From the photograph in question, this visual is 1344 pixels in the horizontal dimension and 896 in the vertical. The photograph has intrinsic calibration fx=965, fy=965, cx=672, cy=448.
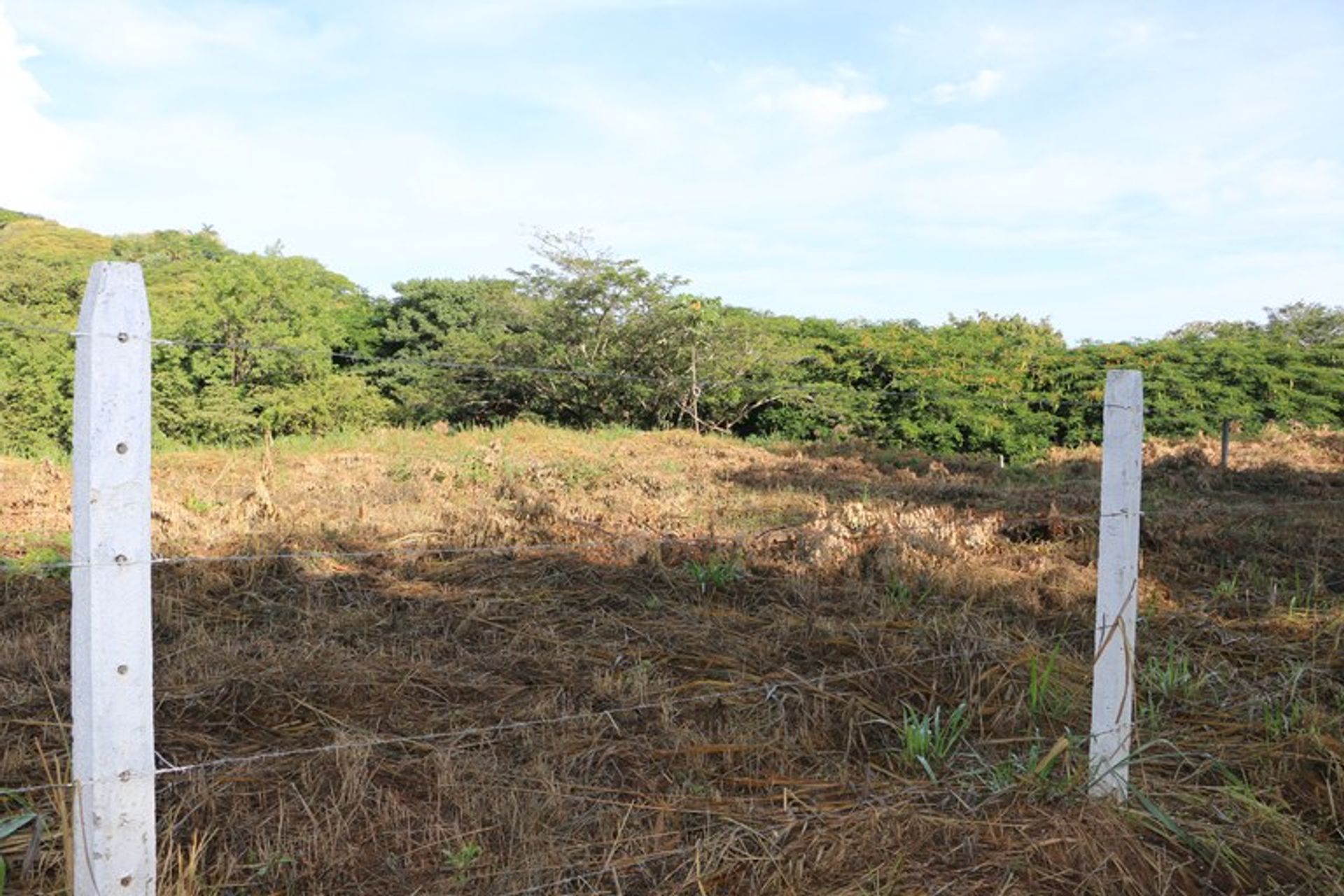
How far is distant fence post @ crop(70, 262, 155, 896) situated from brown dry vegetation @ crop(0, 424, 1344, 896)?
34 cm

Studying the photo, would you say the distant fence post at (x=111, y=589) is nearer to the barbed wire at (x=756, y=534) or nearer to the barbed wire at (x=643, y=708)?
the barbed wire at (x=643, y=708)

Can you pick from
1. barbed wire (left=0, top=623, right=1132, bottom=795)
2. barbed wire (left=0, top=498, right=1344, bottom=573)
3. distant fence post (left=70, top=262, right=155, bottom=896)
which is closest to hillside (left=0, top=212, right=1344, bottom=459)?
barbed wire (left=0, top=498, right=1344, bottom=573)

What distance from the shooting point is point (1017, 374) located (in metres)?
18.6

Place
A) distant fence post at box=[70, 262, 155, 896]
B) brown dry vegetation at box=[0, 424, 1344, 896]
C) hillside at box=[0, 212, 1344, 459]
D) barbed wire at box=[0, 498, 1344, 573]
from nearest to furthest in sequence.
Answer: distant fence post at box=[70, 262, 155, 896], brown dry vegetation at box=[0, 424, 1344, 896], barbed wire at box=[0, 498, 1344, 573], hillside at box=[0, 212, 1344, 459]

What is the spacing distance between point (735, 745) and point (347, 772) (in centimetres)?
120

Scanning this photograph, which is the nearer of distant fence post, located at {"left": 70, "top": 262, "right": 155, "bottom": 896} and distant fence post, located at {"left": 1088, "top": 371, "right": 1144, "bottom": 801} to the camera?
distant fence post, located at {"left": 70, "top": 262, "right": 155, "bottom": 896}

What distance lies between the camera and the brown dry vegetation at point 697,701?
2.52 meters

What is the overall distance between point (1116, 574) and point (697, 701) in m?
1.54

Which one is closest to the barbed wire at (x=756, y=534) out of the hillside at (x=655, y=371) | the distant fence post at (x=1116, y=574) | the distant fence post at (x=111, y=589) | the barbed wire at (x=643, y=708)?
the barbed wire at (x=643, y=708)

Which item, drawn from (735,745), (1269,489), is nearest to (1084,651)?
(735,745)

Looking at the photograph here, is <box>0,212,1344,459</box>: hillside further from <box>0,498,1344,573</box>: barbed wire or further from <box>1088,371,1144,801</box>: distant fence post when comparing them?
<box>1088,371,1144,801</box>: distant fence post

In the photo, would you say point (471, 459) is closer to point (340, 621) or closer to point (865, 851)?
point (340, 621)

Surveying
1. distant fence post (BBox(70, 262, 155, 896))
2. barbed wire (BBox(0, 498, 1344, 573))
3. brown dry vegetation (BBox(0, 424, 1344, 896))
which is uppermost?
distant fence post (BBox(70, 262, 155, 896))

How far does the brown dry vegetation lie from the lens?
2.52 meters
